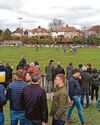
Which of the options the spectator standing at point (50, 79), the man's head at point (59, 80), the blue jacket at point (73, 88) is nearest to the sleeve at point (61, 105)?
the man's head at point (59, 80)

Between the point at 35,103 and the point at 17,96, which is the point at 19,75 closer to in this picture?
the point at 17,96

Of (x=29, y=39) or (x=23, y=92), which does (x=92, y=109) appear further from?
(x=29, y=39)

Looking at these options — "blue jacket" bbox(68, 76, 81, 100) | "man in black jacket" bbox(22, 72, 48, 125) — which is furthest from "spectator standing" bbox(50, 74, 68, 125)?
"blue jacket" bbox(68, 76, 81, 100)

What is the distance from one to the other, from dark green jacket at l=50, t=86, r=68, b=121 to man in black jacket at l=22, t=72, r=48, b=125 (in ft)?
2.00

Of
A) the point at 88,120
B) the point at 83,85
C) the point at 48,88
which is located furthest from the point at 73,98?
the point at 48,88

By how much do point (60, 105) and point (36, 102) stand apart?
0.73m

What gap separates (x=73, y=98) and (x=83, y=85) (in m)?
3.30

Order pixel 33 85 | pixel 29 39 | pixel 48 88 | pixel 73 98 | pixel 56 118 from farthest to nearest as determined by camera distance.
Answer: pixel 29 39 < pixel 48 88 < pixel 73 98 < pixel 56 118 < pixel 33 85

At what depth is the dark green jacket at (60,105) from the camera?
8633 mm

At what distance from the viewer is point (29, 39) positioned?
150 meters

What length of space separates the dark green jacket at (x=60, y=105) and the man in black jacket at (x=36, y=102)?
2.00 feet

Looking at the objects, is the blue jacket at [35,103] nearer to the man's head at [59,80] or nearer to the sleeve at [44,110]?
the sleeve at [44,110]

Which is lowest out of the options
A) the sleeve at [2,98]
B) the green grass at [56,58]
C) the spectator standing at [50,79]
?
the green grass at [56,58]

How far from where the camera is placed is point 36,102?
812 cm
